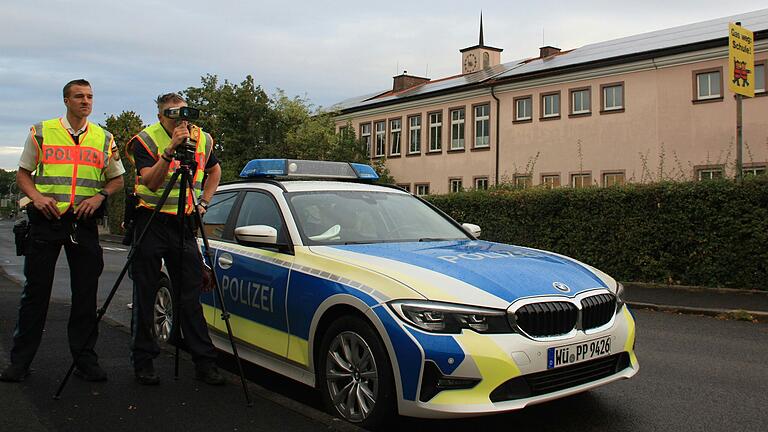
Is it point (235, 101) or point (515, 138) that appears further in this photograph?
point (235, 101)

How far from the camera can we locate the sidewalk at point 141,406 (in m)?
3.99

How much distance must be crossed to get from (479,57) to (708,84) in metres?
18.2

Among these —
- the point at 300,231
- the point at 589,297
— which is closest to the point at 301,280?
the point at 300,231

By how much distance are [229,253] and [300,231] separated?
86 cm

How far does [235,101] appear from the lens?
1581 inches

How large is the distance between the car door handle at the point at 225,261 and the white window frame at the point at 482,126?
1136 inches

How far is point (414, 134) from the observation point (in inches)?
1511

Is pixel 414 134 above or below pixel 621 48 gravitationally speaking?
below

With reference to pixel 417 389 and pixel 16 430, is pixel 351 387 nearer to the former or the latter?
pixel 417 389

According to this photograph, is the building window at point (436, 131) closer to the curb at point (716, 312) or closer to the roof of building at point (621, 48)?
the roof of building at point (621, 48)

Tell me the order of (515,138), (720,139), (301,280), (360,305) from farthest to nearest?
(515,138)
(720,139)
(301,280)
(360,305)

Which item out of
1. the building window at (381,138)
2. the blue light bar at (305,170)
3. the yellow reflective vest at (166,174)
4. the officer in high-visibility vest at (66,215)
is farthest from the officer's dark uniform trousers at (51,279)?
the building window at (381,138)

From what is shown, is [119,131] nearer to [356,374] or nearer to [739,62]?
[739,62]

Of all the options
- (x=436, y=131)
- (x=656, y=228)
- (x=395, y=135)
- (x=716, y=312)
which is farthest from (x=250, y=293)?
(x=395, y=135)
